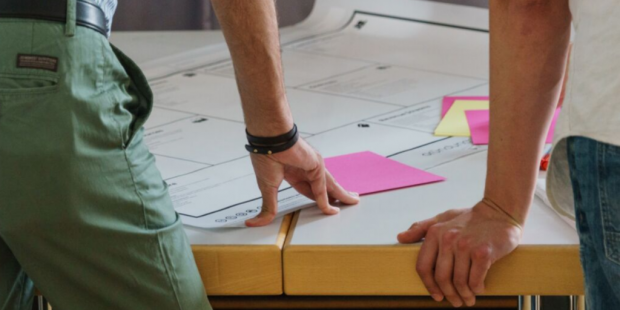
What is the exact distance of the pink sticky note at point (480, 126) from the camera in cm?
137

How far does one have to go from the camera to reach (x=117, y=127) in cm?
86

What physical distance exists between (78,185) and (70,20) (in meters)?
0.15

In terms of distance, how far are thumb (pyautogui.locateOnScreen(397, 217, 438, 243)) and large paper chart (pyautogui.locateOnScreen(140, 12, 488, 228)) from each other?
18 cm

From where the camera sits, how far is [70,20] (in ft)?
2.70

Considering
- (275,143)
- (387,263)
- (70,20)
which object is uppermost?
(70,20)

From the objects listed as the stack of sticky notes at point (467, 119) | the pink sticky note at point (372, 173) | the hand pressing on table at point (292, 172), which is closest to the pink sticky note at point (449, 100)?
the stack of sticky notes at point (467, 119)

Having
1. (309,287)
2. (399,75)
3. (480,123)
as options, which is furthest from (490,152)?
(399,75)

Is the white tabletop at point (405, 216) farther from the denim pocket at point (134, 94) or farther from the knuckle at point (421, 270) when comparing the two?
the denim pocket at point (134, 94)

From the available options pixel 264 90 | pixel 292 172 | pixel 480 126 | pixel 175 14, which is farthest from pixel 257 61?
pixel 175 14

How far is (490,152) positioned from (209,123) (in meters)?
0.67

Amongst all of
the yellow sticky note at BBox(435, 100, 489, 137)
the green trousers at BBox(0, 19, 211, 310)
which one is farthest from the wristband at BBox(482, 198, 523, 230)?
the yellow sticky note at BBox(435, 100, 489, 137)

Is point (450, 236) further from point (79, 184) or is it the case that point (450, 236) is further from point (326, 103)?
point (326, 103)

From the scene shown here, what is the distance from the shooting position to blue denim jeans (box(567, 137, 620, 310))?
72 cm

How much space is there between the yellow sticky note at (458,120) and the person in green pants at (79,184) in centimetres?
61
